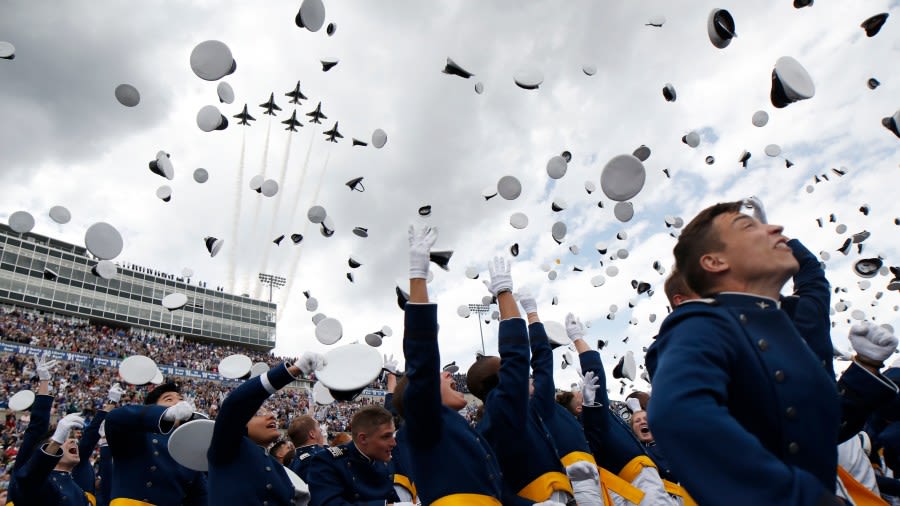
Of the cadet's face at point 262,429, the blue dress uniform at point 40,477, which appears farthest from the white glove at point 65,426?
the cadet's face at point 262,429

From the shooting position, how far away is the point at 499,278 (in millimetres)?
3672

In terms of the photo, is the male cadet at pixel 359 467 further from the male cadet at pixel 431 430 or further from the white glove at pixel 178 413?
the male cadet at pixel 431 430

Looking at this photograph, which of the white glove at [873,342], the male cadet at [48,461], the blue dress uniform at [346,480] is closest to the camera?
the white glove at [873,342]

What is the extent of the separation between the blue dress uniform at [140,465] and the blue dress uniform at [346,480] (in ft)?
4.67

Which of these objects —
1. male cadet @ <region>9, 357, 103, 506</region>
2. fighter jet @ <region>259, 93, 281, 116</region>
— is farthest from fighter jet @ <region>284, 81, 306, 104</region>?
male cadet @ <region>9, 357, 103, 506</region>

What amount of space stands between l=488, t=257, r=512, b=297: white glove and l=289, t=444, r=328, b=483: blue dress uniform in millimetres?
2791

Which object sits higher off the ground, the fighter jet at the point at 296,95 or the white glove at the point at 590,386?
the fighter jet at the point at 296,95

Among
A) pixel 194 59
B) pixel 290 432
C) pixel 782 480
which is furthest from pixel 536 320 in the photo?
pixel 194 59

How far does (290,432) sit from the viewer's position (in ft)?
21.3

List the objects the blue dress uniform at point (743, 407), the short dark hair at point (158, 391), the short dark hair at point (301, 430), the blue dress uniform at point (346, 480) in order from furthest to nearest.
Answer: the short dark hair at point (301, 430)
the short dark hair at point (158, 391)
the blue dress uniform at point (346, 480)
the blue dress uniform at point (743, 407)

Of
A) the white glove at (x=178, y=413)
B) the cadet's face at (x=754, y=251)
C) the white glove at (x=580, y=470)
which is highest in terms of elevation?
the cadet's face at (x=754, y=251)

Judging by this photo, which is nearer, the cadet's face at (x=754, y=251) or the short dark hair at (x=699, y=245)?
the cadet's face at (x=754, y=251)

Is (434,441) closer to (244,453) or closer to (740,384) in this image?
(244,453)

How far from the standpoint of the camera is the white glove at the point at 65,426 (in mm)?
4983
